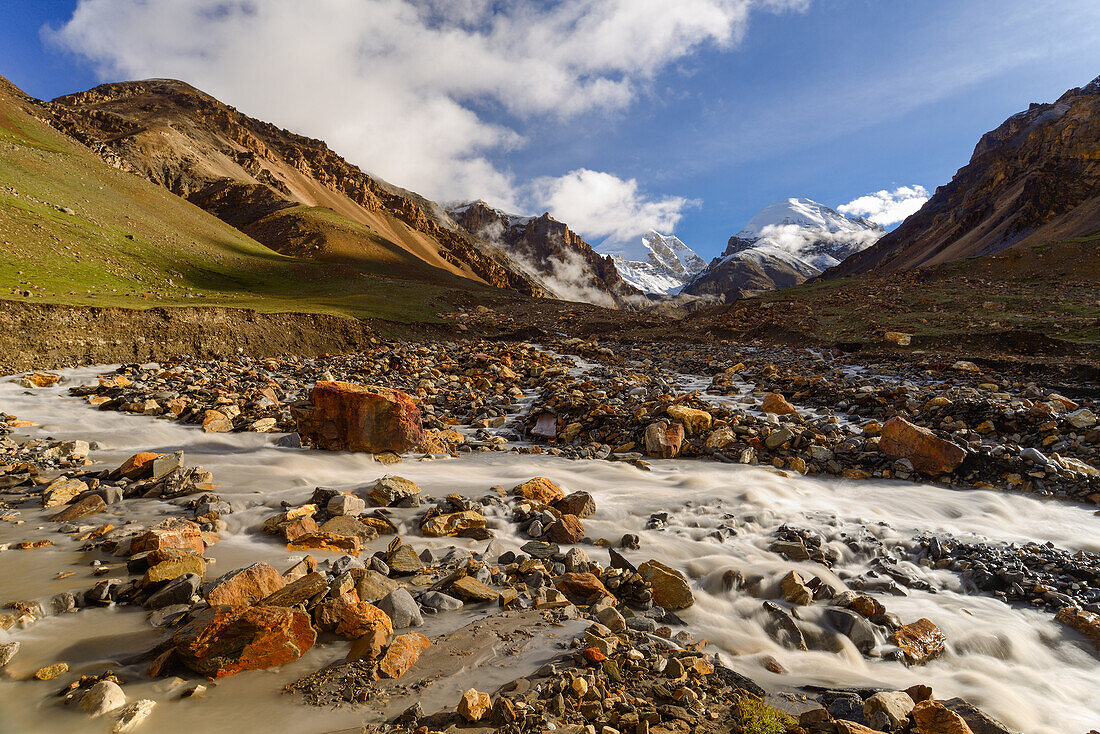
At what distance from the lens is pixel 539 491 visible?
805 centimetres

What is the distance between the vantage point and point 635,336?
36.7 m

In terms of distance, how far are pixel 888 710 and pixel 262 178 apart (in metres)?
116

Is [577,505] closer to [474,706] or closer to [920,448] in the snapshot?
[474,706]

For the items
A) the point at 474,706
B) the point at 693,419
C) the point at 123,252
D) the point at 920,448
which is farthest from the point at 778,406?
the point at 123,252

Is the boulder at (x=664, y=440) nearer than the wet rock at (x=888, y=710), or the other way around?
the wet rock at (x=888, y=710)

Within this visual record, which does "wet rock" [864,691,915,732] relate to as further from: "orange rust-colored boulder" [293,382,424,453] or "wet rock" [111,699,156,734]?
"orange rust-colored boulder" [293,382,424,453]

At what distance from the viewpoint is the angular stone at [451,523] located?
6484 millimetres

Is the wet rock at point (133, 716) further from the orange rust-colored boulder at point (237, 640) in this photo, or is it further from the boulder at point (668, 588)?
the boulder at point (668, 588)

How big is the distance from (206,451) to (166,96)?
14636 centimetres

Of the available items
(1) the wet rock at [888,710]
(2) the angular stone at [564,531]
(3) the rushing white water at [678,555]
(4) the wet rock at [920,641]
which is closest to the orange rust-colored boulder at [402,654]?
(3) the rushing white water at [678,555]

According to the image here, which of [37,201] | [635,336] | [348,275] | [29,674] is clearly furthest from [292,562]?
[348,275]

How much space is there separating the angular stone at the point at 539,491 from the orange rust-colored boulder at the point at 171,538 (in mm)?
4342

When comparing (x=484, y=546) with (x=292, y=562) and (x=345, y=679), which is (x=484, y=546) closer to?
(x=292, y=562)

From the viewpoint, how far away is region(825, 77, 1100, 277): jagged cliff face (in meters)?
73.0
